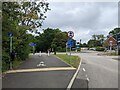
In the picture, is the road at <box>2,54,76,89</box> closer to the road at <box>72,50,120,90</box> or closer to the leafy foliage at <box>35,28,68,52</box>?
the road at <box>72,50,120,90</box>

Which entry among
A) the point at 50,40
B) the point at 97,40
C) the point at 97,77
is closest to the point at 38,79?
the point at 97,77

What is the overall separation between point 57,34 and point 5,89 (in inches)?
4169

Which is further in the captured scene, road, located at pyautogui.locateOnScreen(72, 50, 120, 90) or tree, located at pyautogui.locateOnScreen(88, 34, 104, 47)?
tree, located at pyautogui.locateOnScreen(88, 34, 104, 47)

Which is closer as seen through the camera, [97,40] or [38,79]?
[38,79]

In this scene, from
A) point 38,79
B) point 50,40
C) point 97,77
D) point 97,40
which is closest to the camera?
point 38,79

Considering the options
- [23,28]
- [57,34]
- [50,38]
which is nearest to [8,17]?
[23,28]

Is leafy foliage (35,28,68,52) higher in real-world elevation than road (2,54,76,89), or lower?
higher

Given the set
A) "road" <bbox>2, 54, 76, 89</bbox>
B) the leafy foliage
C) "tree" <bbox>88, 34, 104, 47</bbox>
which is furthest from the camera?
"tree" <bbox>88, 34, 104, 47</bbox>

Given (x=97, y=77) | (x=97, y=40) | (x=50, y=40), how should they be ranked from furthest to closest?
(x=97, y=40) < (x=50, y=40) < (x=97, y=77)

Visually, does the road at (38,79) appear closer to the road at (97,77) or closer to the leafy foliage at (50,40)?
the road at (97,77)

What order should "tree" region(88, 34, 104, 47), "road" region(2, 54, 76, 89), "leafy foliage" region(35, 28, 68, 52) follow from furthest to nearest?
"tree" region(88, 34, 104, 47) → "leafy foliage" region(35, 28, 68, 52) → "road" region(2, 54, 76, 89)

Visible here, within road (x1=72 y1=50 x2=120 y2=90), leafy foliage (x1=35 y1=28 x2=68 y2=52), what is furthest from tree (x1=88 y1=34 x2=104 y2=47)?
road (x1=72 y1=50 x2=120 y2=90)

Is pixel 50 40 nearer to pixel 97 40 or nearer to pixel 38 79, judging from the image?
pixel 97 40

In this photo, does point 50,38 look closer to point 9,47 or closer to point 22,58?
point 22,58
